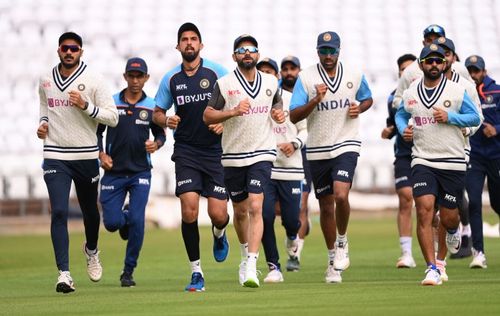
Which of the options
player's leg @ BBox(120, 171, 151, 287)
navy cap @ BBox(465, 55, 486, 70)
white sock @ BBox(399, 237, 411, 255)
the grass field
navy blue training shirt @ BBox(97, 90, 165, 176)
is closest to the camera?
the grass field

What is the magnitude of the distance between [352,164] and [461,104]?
5.02 feet

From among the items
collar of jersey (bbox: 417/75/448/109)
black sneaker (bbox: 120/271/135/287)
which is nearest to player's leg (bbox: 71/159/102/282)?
black sneaker (bbox: 120/271/135/287)

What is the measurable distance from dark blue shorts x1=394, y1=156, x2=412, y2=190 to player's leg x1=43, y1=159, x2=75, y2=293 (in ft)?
17.9

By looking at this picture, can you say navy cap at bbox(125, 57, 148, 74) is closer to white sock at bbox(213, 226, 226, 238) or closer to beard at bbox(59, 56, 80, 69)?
beard at bbox(59, 56, 80, 69)

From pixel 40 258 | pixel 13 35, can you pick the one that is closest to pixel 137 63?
pixel 40 258

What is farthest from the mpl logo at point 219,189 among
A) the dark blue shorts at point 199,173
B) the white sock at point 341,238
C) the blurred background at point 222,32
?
the blurred background at point 222,32

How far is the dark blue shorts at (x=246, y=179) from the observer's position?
13.3m

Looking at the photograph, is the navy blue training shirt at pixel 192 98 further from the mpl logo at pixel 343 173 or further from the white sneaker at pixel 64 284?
the white sneaker at pixel 64 284

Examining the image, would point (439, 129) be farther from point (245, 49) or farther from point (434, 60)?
point (245, 49)

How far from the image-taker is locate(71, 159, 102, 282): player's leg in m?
13.9

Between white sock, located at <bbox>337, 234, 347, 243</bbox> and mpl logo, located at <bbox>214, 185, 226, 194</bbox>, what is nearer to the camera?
mpl logo, located at <bbox>214, 185, 226, 194</bbox>

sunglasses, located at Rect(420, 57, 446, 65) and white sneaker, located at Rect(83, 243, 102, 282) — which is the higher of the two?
sunglasses, located at Rect(420, 57, 446, 65)

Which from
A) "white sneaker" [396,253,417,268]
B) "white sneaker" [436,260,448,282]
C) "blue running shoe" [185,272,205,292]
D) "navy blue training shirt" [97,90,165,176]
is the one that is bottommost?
"white sneaker" [396,253,417,268]

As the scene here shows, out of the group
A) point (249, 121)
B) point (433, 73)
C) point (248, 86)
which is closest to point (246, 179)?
point (249, 121)
